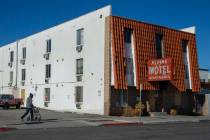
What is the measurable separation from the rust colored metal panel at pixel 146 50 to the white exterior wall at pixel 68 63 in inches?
51.7

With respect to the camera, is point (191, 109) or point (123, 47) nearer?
point (123, 47)

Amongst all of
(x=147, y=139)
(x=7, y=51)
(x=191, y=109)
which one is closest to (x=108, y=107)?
(x=191, y=109)

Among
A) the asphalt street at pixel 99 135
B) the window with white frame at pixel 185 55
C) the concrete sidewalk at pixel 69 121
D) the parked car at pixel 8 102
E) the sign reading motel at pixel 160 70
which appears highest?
the window with white frame at pixel 185 55

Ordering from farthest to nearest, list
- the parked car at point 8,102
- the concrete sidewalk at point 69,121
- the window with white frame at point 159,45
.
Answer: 1. the parked car at point 8,102
2. the window with white frame at point 159,45
3. the concrete sidewalk at point 69,121

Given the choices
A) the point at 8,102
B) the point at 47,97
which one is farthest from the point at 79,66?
the point at 8,102

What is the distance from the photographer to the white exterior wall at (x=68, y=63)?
3253 cm

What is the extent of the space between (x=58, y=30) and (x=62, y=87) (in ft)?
19.8

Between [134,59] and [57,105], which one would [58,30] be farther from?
[134,59]

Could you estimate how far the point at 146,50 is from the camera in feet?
112

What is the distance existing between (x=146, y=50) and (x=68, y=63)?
307 inches

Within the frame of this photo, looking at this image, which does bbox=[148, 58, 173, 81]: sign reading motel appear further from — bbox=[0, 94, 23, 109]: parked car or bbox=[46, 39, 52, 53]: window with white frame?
bbox=[0, 94, 23, 109]: parked car

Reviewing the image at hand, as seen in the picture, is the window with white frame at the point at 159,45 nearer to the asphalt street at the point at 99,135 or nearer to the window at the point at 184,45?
the window at the point at 184,45

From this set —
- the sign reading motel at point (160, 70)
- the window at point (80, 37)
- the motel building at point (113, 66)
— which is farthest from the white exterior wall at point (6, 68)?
the sign reading motel at point (160, 70)

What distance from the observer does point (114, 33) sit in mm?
31672
